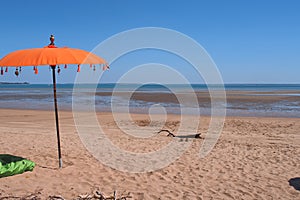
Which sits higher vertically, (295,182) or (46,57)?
(46,57)

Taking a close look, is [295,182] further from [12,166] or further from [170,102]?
[170,102]

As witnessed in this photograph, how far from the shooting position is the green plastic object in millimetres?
5355

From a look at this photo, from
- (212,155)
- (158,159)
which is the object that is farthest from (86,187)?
(212,155)

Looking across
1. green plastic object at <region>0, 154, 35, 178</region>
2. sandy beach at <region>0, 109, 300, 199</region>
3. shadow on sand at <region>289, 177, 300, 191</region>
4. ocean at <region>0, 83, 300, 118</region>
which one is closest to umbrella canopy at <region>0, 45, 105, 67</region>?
green plastic object at <region>0, 154, 35, 178</region>

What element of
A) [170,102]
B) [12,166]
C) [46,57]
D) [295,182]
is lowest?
[295,182]

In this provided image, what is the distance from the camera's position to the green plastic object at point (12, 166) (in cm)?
536

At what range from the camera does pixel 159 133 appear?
35.9 feet

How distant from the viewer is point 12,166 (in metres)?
5.47

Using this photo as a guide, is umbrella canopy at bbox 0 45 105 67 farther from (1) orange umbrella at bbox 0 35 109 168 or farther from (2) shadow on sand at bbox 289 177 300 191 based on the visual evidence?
(2) shadow on sand at bbox 289 177 300 191

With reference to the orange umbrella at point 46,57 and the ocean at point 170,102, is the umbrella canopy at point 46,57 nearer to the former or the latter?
the orange umbrella at point 46,57

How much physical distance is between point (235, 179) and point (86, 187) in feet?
8.66

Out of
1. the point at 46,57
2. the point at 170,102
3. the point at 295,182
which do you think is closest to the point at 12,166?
the point at 46,57

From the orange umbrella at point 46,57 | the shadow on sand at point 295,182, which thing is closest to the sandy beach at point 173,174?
the shadow on sand at point 295,182

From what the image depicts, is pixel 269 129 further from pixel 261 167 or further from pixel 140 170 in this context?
pixel 140 170
